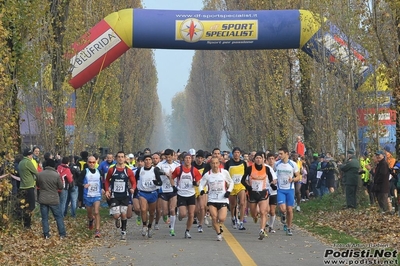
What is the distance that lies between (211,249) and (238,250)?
573 mm

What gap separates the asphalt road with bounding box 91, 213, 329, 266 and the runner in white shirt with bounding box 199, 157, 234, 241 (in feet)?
1.68

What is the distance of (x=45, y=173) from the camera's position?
16.9 m

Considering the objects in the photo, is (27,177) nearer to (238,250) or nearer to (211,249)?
(211,249)

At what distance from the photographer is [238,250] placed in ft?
47.0

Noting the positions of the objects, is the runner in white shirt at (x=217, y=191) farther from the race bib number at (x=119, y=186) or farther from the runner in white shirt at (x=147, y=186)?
the race bib number at (x=119, y=186)

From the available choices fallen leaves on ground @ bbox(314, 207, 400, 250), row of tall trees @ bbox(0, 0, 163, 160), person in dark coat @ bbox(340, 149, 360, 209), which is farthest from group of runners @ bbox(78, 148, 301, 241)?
person in dark coat @ bbox(340, 149, 360, 209)

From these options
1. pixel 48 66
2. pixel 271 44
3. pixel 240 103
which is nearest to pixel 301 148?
pixel 271 44

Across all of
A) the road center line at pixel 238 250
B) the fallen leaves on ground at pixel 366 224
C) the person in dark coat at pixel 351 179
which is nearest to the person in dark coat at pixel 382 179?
the fallen leaves on ground at pixel 366 224

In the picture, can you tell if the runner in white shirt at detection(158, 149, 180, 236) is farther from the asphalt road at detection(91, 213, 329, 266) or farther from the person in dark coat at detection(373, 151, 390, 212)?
the person in dark coat at detection(373, 151, 390, 212)

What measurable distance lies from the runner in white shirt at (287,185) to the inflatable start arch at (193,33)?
316 inches

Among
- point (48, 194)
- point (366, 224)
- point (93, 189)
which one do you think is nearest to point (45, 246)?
point (48, 194)

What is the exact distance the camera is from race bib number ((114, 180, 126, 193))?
17.0 meters

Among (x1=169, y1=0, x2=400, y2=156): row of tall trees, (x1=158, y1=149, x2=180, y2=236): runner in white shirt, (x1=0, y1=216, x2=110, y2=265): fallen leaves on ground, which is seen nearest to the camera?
(x1=0, y1=216, x2=110, y2=265): fallen leaves on ground

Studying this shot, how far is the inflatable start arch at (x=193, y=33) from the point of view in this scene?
25109 mm
